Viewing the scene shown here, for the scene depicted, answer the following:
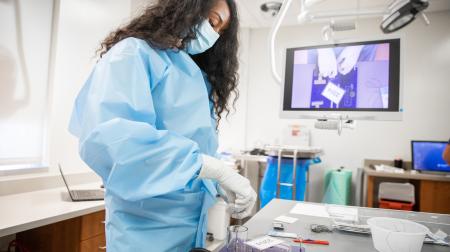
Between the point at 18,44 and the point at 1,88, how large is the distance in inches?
11.3

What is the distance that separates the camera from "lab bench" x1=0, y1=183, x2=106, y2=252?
1.30 metres

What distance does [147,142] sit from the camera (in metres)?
0.65

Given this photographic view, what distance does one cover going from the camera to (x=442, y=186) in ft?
9.03

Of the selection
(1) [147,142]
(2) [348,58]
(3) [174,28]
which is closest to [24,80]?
(3) [174,28]

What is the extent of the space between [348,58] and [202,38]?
71cm

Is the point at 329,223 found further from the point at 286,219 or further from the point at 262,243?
the point at 262,243

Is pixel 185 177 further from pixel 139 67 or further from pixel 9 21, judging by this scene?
pixel 9 21

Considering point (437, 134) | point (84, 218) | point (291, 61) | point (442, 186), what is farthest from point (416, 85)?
point (84, 218)

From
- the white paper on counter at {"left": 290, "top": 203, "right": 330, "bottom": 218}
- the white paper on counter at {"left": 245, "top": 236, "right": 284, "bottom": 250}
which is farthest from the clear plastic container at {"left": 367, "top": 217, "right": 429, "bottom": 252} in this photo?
the white paper on counter at {"left": 290, "top": 203, "right": 330, "bottom": 218}

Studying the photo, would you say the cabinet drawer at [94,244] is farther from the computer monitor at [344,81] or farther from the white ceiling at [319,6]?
the white ceiling at [319,6]

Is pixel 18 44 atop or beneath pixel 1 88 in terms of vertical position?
atop

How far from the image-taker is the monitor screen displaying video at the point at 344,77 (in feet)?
3.95

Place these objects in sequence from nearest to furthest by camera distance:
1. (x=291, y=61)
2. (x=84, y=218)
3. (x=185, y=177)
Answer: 1. (x=185, y=177)
2. (x=291, y=61)
3. (x=84, y=218)

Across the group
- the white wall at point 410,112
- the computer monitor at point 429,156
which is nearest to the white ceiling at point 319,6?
the white wall at point 410,112
